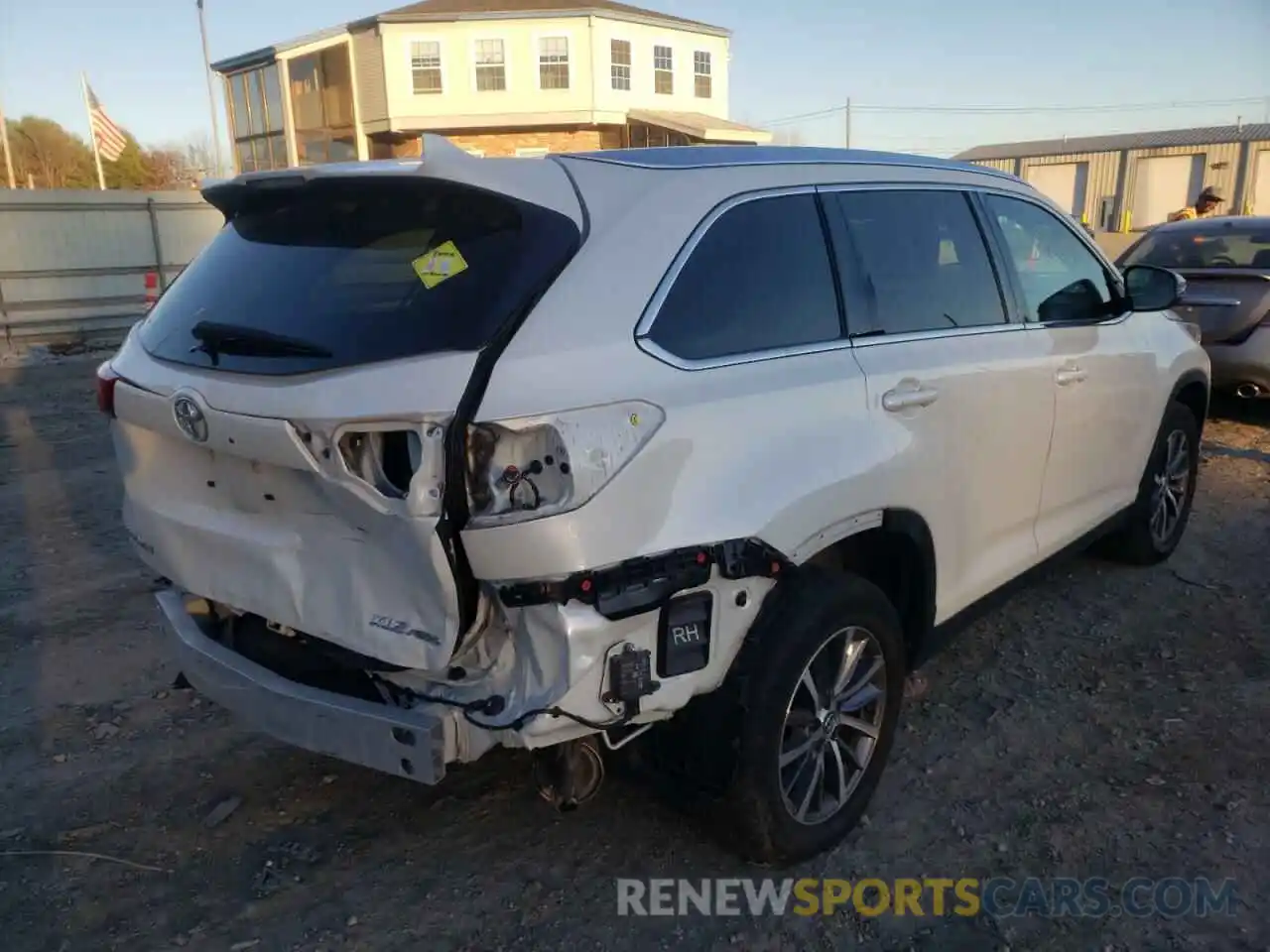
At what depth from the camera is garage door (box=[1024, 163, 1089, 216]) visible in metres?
40.4

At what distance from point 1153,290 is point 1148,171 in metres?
40.2

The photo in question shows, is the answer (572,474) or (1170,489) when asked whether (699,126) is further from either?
(572,474)

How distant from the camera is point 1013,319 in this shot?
3.57 meters

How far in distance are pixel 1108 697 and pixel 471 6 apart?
2741 cm

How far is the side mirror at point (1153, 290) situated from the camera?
4.34 m

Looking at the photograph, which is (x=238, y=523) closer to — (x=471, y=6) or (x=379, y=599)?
(x=379, y=599)

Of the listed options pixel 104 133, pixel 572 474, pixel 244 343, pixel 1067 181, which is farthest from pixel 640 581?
pixel 1067 181

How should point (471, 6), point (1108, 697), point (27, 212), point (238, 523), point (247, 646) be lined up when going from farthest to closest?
point (471, 6)
point (27, 212)
point (1108, 697)
point (247, 646)
point (238, 523)

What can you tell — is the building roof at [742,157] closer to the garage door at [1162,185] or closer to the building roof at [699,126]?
the building roof at [699,126]

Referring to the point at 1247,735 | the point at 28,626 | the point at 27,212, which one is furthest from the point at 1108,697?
the point at 27,212

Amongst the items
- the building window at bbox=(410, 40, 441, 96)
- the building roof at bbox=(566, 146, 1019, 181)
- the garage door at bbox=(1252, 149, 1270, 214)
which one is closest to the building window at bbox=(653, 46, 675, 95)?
the building window at bbox=(410, 40, 441, 96)

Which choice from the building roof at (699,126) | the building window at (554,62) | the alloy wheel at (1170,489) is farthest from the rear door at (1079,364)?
the building window at (554,62)

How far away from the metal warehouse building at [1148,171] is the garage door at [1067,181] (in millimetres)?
40

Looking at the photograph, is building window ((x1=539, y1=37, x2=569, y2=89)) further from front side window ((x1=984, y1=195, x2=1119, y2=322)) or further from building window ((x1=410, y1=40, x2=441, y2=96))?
front side window ((x1=984, y1=195, x2=1119, y2=322))
